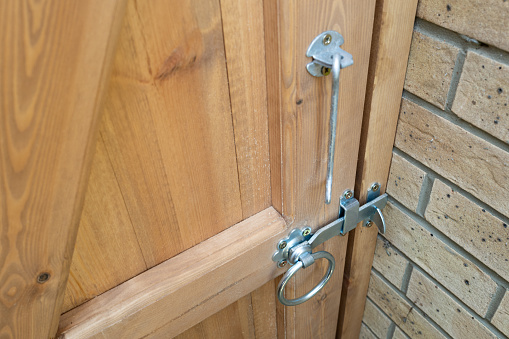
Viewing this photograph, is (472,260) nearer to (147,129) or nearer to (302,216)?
(302,216)

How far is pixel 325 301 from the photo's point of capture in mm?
1017

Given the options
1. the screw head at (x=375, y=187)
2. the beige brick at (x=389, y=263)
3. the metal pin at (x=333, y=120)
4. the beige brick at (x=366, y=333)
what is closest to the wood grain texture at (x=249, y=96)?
the metal pin at (x=333, y=120)

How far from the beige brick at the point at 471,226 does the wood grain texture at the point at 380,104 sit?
0.12 meters

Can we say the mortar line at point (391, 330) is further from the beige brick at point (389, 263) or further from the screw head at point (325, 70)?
the screw head at point (325, 70)

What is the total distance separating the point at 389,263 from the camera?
0.96 metres

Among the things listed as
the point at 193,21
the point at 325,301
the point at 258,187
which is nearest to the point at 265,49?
the point at 193,21

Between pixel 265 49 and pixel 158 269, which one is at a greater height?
pixel 265 49

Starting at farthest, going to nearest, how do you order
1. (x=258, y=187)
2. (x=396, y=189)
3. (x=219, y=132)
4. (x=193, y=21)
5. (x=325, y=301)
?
(x=325, y=301), (x=396, y=189), (x=258, y=187), (x=219, y=132), (x=193, y=21)

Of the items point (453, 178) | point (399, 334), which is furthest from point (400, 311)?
point (453, 178)

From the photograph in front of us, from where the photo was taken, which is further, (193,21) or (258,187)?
(258,187)

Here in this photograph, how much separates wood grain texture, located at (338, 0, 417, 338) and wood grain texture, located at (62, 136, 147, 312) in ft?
1.44

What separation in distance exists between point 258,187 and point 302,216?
11 centimetres

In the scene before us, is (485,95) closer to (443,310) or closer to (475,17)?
(475,17)

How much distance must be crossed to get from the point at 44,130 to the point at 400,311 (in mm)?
884
